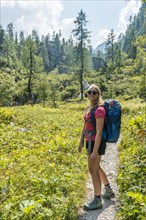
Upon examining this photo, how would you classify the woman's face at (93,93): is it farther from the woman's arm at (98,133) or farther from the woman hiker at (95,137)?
the woman's arm at (98,133)

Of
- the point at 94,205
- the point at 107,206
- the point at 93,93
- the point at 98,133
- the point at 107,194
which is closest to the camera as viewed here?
the point at 98,133

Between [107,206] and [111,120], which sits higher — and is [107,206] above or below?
below

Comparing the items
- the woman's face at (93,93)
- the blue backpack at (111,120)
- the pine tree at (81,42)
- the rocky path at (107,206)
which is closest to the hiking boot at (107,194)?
the rocky path at (107,206)

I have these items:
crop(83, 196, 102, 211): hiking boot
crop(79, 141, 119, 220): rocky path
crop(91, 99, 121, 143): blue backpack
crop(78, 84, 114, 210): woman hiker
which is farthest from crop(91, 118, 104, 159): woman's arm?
crop(79, 141, 119, 220): rocky path

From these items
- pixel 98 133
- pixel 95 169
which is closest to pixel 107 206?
pixel 95 169

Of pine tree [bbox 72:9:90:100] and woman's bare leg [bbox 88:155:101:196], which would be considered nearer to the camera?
woman's bare leg [bbox 88:155:101:196]

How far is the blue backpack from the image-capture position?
239 inches

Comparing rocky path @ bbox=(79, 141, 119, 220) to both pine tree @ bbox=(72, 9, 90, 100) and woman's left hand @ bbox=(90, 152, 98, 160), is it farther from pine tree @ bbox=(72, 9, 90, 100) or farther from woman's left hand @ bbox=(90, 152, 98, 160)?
pine tree @ bbox=(72, 9, 90, 100)

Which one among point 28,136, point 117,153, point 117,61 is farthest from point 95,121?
point 117,61

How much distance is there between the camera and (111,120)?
20.0ft

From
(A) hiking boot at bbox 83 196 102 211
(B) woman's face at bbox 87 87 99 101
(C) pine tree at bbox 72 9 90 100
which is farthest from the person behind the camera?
(C) pine tree at bbox 72 9 90 100

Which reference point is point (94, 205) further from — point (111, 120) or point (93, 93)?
point (93, 93)

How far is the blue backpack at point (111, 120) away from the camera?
608 centimetres

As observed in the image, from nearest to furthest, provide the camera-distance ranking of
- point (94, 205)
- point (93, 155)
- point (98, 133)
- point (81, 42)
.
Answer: point (98, 133)
point (93, 155)
point (94, 205)
point (81, 42)
